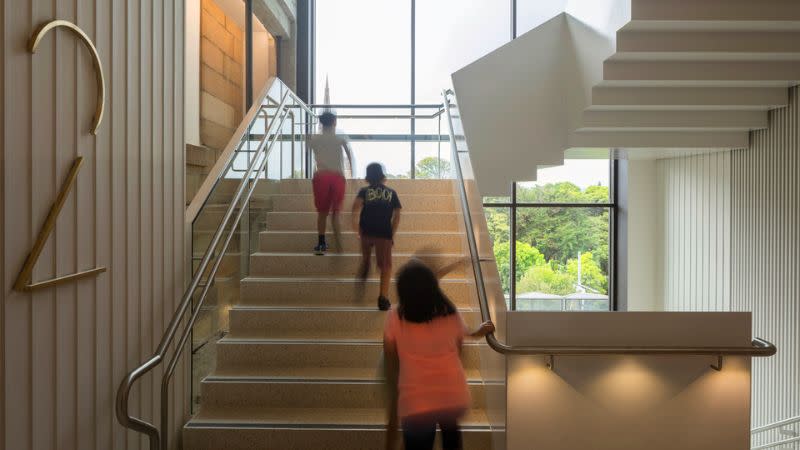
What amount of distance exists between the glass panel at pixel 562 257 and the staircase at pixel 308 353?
15.8 ft

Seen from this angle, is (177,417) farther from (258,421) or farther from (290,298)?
(290,298)

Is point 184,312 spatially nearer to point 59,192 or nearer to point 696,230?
point 59,192

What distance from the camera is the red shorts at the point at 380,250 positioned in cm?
530

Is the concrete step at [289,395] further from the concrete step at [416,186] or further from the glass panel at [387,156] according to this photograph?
the glass panel at [387,156]

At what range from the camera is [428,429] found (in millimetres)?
3180

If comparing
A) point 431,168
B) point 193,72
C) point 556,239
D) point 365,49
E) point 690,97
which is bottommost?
point 556,239

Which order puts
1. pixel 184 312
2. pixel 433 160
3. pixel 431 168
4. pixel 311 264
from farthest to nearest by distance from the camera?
pixel 431 168, pixel 433 160, pixel 311 264, pixel 184 312

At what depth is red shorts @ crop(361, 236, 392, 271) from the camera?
5.30 m

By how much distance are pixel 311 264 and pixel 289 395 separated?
1616 mm

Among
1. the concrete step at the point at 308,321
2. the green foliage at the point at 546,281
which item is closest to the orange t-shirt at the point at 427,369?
the concrete step at the point at 308,321

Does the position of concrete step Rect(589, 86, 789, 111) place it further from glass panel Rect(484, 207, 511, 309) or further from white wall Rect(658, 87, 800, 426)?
glass panel Rect(484, 207, 511, 309)

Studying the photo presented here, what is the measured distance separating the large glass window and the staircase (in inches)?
186

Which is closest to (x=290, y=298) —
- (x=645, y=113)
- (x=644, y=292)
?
(x=645, y=113)

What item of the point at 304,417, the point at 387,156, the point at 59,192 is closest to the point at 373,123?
the point at 387,156
